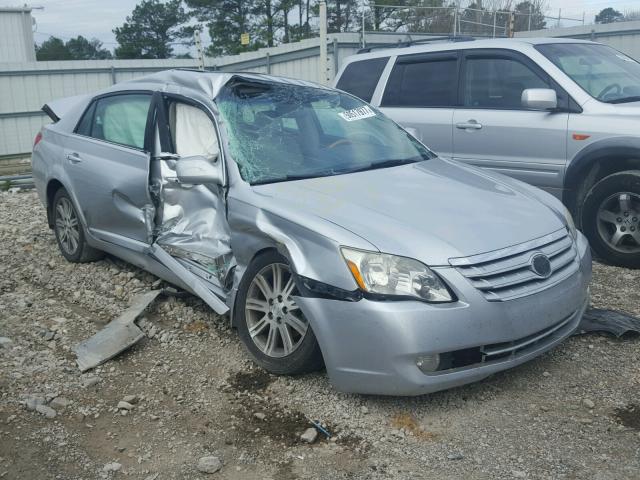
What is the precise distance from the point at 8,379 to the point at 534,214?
3.16 metres

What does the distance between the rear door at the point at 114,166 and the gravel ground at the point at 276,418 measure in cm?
93

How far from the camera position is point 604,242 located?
19.3ft

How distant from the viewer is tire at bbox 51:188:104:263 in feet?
20.1

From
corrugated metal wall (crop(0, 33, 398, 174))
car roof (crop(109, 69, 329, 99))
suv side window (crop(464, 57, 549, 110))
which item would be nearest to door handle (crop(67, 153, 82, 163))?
car roof (crop(109, 69, 329, 99))

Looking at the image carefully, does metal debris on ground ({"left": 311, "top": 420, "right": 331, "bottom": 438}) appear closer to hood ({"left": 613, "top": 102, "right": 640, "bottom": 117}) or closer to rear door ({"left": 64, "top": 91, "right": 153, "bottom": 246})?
rear door ({"left": 64, "top": 91, "right": 153, "bottom": 246})

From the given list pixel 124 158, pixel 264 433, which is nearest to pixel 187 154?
pixel 124 158

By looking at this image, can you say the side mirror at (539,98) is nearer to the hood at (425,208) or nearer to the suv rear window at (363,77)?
the hood at (425,208)

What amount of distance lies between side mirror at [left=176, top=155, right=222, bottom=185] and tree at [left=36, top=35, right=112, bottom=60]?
56.4 m

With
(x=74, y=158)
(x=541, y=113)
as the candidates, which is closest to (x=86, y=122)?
(x=74, y=158)

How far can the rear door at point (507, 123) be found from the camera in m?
6.15

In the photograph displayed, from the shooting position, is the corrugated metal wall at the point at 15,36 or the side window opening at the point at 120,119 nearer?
the side window opening at the point at 120,119

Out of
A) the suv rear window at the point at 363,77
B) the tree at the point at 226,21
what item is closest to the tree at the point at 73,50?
the tree at the point at 226,21

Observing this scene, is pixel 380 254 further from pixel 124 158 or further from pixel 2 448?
pixel 124 158

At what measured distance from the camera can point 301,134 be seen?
4.71 metres
